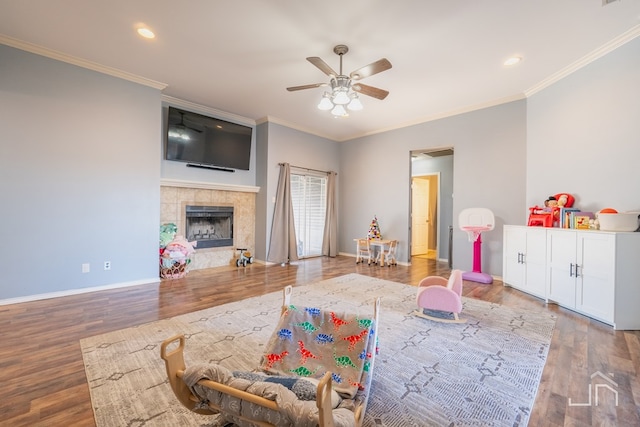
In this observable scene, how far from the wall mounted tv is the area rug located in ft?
10.0

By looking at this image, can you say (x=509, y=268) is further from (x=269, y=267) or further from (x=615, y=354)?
(x=269, y=267)

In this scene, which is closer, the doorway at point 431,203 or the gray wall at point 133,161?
the gray wall at point 133,161

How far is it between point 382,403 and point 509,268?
3623 mm

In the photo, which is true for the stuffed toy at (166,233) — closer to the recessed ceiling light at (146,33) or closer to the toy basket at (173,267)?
the toy basket at (173,267)

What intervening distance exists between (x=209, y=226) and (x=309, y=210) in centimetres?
244

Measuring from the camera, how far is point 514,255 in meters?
4.13

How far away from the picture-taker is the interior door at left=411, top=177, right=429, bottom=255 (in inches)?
294

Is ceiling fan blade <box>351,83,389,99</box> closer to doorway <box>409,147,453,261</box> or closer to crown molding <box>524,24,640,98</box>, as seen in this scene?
crown molding <box>524,24,640,98</box>

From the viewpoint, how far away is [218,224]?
18.7ft

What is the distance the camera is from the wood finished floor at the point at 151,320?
159 cm

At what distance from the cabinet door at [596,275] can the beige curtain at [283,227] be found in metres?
4.67

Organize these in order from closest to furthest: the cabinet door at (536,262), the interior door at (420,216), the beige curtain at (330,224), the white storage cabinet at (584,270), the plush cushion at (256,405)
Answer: the plush cushion at (256,405), the white storage cabinet at (584,270), the cabinet door at (536,262), the beige curtain at (330,224), the interior door at (420,216)

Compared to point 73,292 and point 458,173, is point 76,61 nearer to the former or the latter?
point 73,292

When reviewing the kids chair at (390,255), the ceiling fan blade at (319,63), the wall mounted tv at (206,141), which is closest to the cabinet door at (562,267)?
the kids chair at (390,255)
